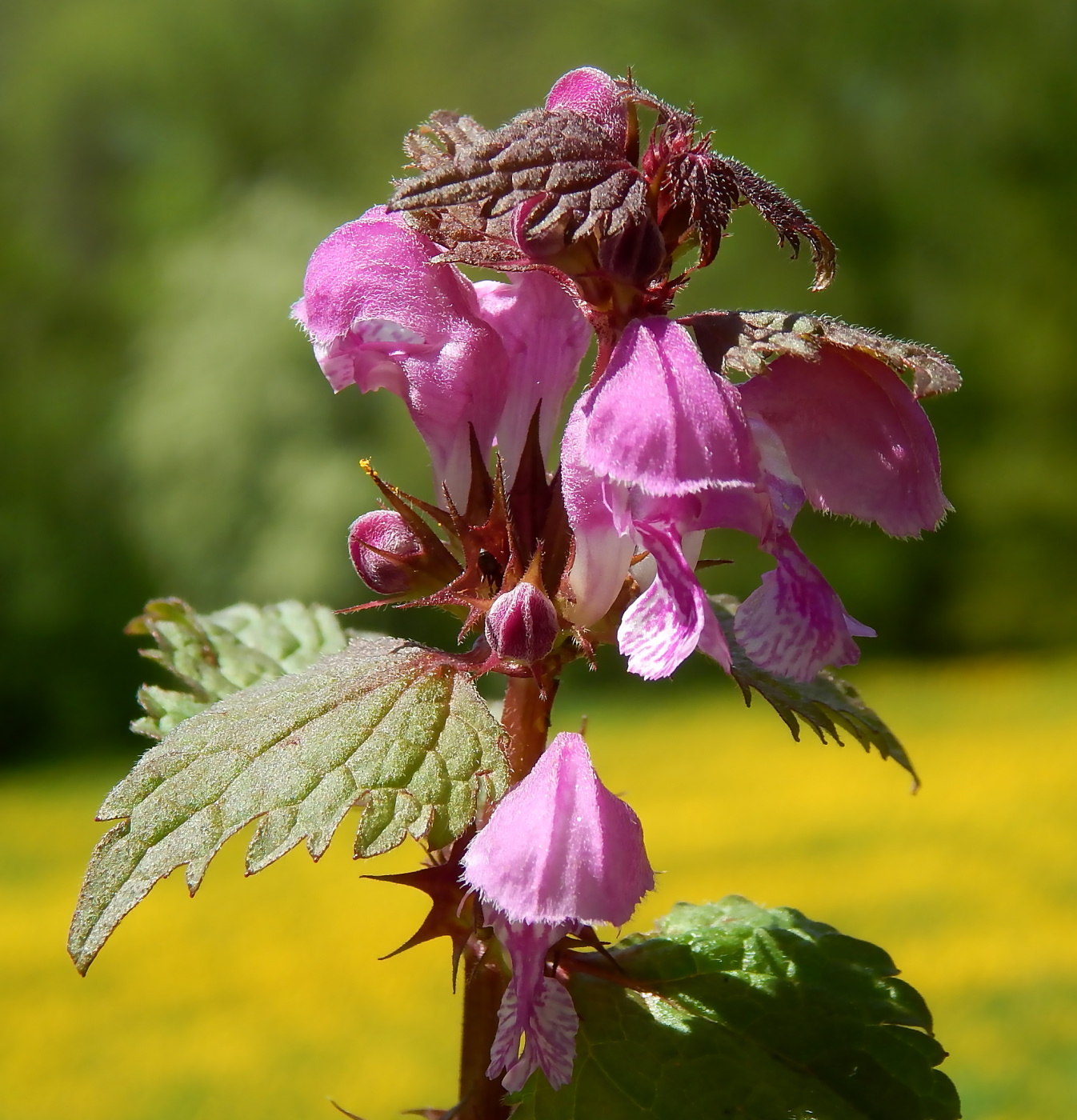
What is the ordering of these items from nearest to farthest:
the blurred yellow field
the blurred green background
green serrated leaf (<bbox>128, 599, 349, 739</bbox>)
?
green serrated leaf (<bbox>128, 599, 349, 739</bbox>), the blurred yellow field, the blurred green background

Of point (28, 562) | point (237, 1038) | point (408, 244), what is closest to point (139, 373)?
point (28, 562)

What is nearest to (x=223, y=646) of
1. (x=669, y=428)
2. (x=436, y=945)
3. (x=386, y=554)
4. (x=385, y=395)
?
(x=386, y=554)

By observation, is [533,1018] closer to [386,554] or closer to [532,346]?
[386,554]

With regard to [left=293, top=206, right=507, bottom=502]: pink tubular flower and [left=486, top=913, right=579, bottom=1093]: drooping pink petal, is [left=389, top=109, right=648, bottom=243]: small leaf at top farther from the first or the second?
[left=486, top=913, right=579, bottom=1093]: drooping pink petal

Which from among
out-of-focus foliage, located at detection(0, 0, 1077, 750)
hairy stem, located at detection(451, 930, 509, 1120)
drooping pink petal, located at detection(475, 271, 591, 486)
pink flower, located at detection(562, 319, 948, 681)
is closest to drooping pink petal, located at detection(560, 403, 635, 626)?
pink flower, located at detection(562, 319, 948, 681)

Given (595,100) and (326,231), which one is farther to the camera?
(326,231)

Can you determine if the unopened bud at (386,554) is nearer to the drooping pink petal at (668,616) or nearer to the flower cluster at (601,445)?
the flower cluster at (601,445)

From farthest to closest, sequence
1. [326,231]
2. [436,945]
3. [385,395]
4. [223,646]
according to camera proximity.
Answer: [326,231]
[385,395]
[436,945]
[223,646]
